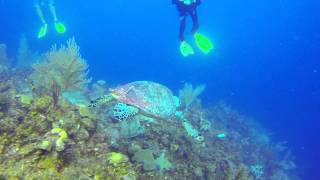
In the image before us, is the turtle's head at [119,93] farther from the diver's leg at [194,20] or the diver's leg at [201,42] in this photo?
the diver's leg at [201,42]

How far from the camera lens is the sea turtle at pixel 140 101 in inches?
284

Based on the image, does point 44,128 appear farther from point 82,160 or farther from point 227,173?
point 227,173

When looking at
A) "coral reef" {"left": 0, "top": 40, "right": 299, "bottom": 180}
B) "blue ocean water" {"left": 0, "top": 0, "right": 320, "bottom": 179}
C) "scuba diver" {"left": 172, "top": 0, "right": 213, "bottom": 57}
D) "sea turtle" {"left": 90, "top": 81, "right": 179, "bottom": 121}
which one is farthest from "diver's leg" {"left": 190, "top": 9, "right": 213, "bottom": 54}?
"blue ocean water" {"left": 0, "top": 0, "right": 320, "bottom": 179}

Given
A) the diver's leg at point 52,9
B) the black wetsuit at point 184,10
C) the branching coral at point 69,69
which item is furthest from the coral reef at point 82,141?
the diver's leg at point 52,9

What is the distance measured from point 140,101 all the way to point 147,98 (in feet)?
0.74

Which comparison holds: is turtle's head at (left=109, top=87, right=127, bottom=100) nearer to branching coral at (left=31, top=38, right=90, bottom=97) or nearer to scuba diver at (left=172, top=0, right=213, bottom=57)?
branching coral at (left=31, top=38, right=90, bottom=97)

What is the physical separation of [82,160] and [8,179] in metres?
0.96

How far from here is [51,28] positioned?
155 feet

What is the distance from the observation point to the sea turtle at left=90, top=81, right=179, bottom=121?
7.21 m

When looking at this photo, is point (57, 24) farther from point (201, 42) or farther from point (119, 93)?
point (119, 93)

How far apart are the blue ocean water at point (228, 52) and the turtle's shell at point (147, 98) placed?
654 inches

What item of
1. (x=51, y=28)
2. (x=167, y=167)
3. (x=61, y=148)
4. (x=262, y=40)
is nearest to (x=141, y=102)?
(x=167, y=167)

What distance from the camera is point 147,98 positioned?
798 centimetres

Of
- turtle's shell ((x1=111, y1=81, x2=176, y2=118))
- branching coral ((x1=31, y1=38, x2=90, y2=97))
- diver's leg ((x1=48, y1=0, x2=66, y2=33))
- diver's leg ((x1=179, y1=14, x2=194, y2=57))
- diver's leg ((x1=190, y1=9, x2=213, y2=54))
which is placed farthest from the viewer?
diver's leg ((x1=48, y1=0, x2=66, y2=33))
